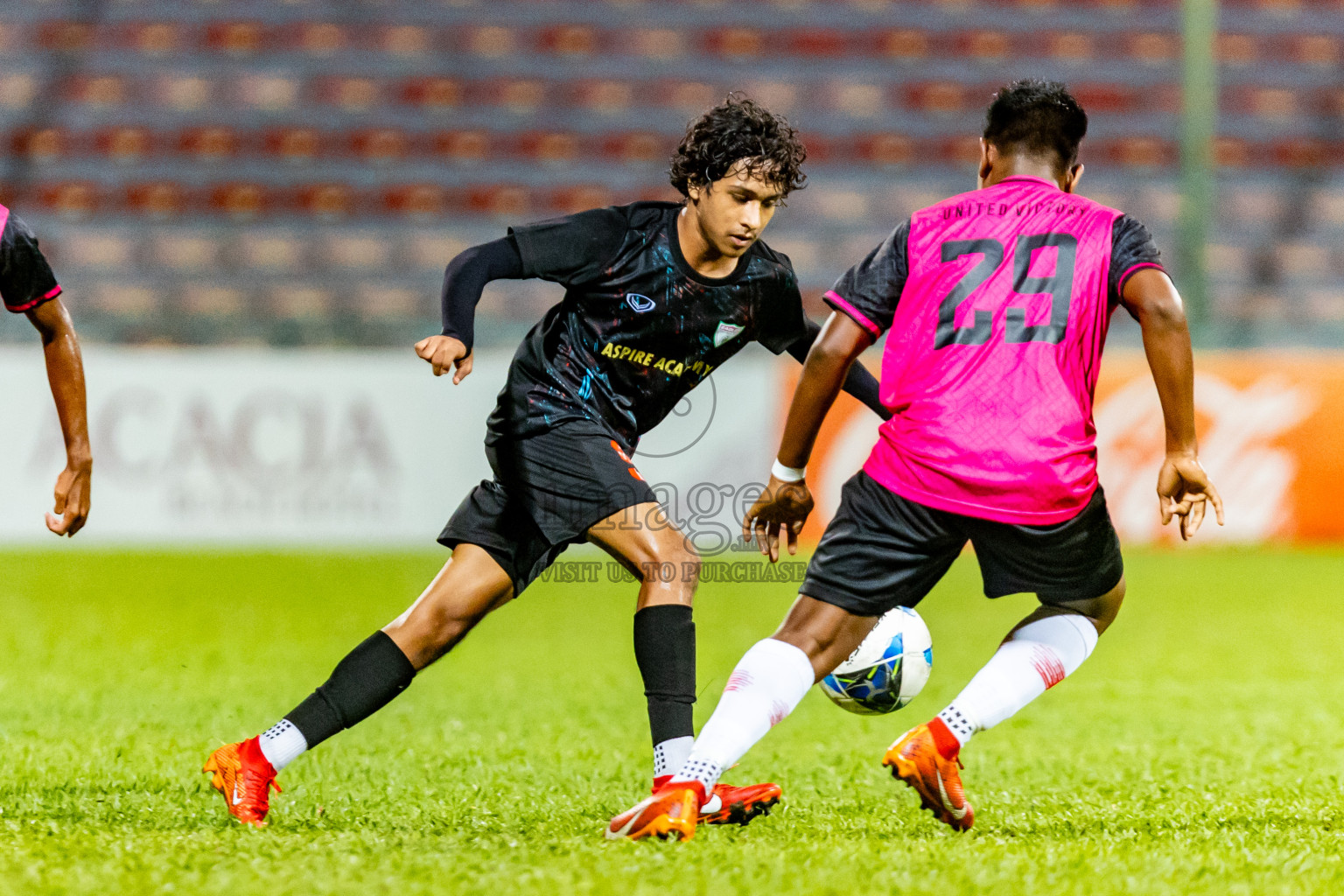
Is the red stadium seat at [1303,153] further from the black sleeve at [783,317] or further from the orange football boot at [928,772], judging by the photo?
the orange football boot at [928,772]

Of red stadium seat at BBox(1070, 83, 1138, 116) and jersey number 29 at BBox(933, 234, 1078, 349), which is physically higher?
red stadium seat at BBox(1070, 83, 1138, 116)

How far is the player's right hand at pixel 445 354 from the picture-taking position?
3.16 metres

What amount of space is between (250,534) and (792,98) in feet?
21.6

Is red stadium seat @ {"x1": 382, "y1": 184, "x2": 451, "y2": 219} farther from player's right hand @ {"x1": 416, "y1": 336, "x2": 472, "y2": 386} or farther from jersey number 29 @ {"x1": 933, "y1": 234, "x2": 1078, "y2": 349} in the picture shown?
jersey number 29 @ {"x1": 933, "y1": 234, "x2": 1078, "y2": 349}

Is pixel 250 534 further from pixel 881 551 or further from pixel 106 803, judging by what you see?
pixel 881 551

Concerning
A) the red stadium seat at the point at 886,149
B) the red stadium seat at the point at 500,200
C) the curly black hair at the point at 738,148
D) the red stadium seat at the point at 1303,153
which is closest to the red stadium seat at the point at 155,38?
the red stadium seat at the point at 500,200

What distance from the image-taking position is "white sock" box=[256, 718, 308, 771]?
3.35 m

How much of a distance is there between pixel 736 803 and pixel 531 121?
36.4 feet

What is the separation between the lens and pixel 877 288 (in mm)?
3088

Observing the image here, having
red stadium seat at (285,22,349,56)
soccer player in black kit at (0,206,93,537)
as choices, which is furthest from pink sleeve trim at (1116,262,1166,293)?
red stadium seat at (285,22,349,56)

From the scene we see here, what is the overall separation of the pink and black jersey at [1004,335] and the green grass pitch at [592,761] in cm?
73

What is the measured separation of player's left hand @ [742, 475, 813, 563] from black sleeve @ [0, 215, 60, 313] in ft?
5.36

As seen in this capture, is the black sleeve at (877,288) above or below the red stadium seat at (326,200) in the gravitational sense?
below

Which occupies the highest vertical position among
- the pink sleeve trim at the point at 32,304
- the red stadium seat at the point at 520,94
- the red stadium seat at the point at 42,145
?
the red stadium seat at the point at 520,94
